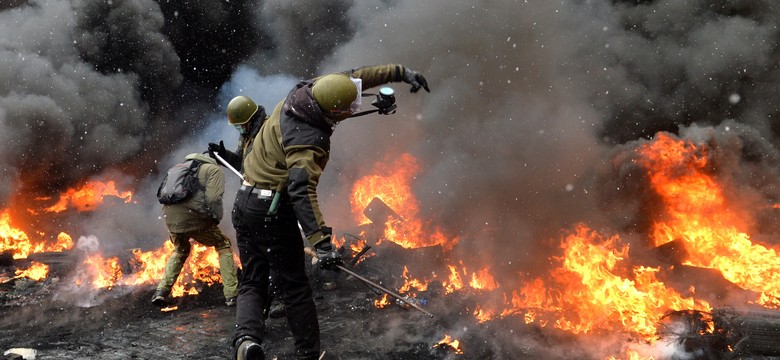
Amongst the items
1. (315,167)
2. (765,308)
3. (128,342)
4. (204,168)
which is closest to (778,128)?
(765,308)

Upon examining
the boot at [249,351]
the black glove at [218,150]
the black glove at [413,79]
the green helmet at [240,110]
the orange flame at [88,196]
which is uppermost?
the orange flame at [88,196]

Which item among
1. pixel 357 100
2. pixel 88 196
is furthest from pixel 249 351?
pixel 88 196

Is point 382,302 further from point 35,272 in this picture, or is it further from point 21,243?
point 21,243

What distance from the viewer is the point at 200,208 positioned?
14.8ft

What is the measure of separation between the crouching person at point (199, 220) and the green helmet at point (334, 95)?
2.08m

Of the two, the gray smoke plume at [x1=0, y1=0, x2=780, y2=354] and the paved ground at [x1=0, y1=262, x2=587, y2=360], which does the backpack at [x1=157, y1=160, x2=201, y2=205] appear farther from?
the gray smoke plume at [x1=0, y1=0, x2=780, y2=354]

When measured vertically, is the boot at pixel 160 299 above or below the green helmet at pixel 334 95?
below

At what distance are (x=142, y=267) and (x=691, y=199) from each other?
24.2 ft

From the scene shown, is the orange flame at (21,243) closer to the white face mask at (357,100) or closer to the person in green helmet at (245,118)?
the person in green helmet at (245,118)

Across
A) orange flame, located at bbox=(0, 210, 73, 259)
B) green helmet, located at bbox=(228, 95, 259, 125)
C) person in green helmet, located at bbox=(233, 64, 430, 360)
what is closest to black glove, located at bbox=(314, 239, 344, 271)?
person in green helmet, located at bbox=(233, 64, 430, 360)

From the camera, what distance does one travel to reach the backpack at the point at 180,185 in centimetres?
442

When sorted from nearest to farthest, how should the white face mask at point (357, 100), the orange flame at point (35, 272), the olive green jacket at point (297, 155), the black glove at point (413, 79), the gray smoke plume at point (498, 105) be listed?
the olive green jacket at point (297, 155) → the white face mask at point (357, 100) → the black glove at point (413, 79) → the orange flame at point (35, 272) → the gray smoke plume at point (498, 105)

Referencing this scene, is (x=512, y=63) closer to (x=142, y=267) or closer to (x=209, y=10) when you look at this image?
(x=142, y=267)

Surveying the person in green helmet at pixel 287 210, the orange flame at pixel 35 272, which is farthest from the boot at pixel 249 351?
the orange flame at pixel 35 272
